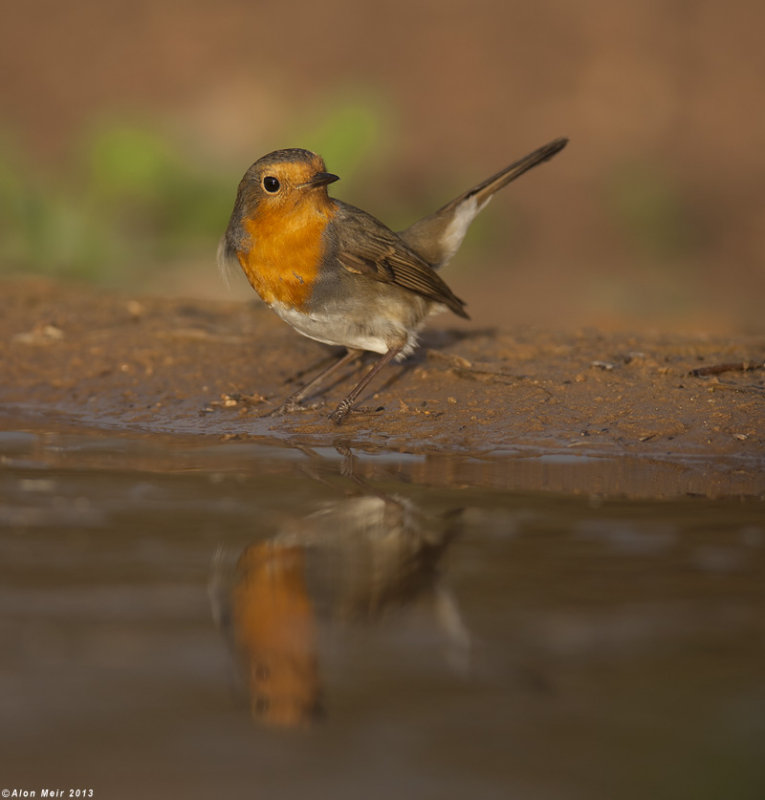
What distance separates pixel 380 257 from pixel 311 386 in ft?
2.19

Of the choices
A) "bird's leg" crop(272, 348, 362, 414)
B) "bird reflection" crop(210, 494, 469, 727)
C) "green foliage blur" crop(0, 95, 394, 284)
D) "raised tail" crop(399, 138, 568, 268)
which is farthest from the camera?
"green foliage blur" crop(0, 95, 394, 284)

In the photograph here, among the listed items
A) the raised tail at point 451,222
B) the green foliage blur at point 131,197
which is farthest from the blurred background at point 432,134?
the raised tail at point 451,222

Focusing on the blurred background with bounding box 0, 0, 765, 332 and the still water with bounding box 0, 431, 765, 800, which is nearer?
the still water with bounding box 0, 431, 765, 800

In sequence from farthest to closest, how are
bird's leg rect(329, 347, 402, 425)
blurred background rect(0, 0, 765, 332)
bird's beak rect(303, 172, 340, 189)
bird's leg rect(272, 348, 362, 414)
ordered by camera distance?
blurred background rect(0, 0, 765, 332)
bird's leg rect(272, 348, 362, 414)
bird's leg rect(329, 347, 402, 425)
bird's beak rect(303, 172, 340, 189)

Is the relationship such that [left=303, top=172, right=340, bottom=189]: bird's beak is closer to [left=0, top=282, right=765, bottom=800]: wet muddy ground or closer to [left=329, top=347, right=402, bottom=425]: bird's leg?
[left=329, top=347, right=402, bottom=425]: bird's leg

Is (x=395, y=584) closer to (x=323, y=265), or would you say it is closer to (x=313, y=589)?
(x=313, y=589)

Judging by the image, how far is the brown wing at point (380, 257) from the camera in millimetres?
5676

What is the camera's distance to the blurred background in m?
9.75

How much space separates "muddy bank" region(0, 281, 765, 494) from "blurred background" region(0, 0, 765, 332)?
820 mm

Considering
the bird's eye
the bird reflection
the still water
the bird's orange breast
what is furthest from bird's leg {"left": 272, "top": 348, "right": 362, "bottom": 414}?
the bird reflection

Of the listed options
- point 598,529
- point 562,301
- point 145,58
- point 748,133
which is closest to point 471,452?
point 598,529

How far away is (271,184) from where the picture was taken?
5426mm

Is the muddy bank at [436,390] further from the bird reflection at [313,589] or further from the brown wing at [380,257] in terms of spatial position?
the bird reflection at [313,589]

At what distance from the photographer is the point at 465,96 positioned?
1498 cm
